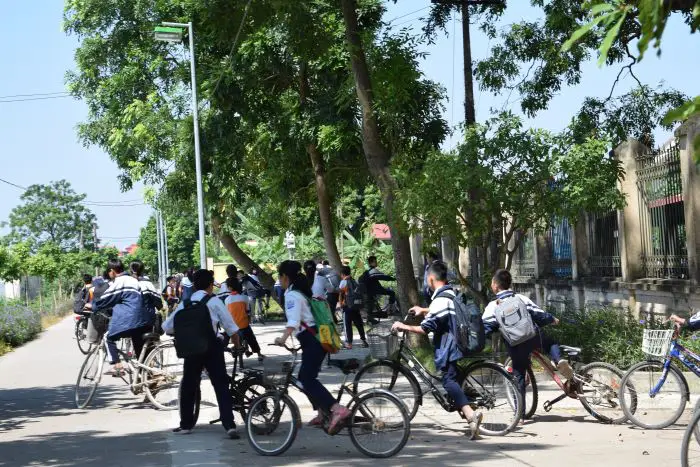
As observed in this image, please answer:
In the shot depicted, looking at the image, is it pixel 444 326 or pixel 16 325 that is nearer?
pixel 444 326

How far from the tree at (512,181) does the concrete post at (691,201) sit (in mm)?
901

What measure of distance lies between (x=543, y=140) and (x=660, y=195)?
216 cm

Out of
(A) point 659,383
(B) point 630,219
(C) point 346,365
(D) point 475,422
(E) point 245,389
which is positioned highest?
(B) point 630,219

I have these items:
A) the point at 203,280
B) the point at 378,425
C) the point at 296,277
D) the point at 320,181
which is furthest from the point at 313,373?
the point at 320,181

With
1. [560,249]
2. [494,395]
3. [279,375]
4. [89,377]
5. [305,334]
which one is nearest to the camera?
[305,334]

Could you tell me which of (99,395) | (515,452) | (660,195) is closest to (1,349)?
(99,395)

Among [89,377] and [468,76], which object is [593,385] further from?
[468,76]

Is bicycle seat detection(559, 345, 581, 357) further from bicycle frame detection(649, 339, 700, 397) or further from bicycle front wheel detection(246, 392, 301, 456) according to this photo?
bicycle front wheel detection(246, 392, 301, 456)

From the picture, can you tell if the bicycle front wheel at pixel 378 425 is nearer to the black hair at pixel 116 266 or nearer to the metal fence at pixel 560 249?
the black hair at pixel 116 266

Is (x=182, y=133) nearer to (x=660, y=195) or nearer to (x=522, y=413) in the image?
(x=660, y=195)

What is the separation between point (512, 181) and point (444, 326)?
5010 millimetres

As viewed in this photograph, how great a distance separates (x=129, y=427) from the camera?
11328 millimetres

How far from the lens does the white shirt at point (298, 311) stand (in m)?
9.25

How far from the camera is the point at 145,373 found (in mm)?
12766
